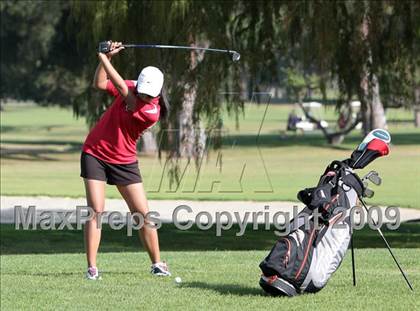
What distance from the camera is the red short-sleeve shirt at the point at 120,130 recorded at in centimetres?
956

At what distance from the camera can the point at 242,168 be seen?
36500mm

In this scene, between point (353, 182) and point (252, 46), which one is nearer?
point (353, 182)

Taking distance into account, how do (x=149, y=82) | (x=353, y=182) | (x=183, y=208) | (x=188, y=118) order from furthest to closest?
(x=183, y=208), (x=188, y=118), (x=149, y=82), (x=353, y=182)

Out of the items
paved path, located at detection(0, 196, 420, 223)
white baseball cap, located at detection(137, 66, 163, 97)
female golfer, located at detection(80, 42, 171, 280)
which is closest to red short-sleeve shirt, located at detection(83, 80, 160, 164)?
female golfer, located at detection(80, 42, 171, 280)

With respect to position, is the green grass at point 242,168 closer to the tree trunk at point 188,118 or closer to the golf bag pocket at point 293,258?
the tree trunk at point 188,118

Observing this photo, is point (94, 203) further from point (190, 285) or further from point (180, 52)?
point (180, 52)

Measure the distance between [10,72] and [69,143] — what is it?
6381 mm

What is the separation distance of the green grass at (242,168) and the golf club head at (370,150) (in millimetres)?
8353

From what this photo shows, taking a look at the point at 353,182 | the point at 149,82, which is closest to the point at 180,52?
the point at 149,82

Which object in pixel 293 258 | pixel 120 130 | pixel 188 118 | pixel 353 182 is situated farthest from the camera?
pixel 188 118

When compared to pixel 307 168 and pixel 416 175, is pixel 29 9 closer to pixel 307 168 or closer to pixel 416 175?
pixel 307 168

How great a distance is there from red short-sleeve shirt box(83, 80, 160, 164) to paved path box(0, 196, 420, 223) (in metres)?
10.5

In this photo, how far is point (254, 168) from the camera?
38562 mm

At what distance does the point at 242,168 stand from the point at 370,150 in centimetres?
2822
